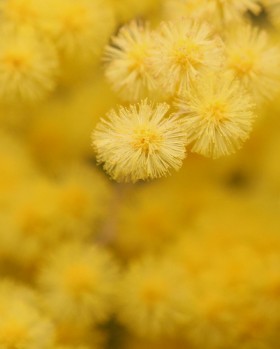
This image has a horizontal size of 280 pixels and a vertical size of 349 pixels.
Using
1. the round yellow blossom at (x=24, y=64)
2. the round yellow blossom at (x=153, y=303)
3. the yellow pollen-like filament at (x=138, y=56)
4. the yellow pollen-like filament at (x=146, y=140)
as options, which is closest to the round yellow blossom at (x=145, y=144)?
the yellow pollen-like filament at (x=146, y=140)

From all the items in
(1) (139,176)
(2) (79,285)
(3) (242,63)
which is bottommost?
(1) (139,176)

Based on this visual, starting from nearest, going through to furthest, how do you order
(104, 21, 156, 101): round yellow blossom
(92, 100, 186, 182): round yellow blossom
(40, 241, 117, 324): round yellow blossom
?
(92, 100, 186, 182): round yellow blossom
(104, 21, 156, 101): round yellow blossom
(40, 241, 117, 324): round yellow blossom

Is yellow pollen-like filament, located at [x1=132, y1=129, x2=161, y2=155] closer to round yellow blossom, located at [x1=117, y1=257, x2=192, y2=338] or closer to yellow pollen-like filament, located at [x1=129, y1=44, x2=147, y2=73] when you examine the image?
yellow pollen-like filament, located at [x1=129, y1=44, x2=147, y2=73]

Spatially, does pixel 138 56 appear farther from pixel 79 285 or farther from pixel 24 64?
pixel 79 285

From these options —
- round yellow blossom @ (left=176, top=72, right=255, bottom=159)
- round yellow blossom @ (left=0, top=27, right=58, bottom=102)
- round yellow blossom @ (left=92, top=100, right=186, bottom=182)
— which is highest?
round yellow blossom @ (left=0, top=27, right=58, bottom=102)

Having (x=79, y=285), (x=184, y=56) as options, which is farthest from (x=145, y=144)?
(x=79, y=285)

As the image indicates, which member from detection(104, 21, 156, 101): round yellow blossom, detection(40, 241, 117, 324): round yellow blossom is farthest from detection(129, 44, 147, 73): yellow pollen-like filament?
detection(40, 241, 117, 324): round yellow blossom

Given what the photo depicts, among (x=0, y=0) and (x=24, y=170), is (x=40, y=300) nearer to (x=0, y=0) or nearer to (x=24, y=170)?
(x=24, y=170)
